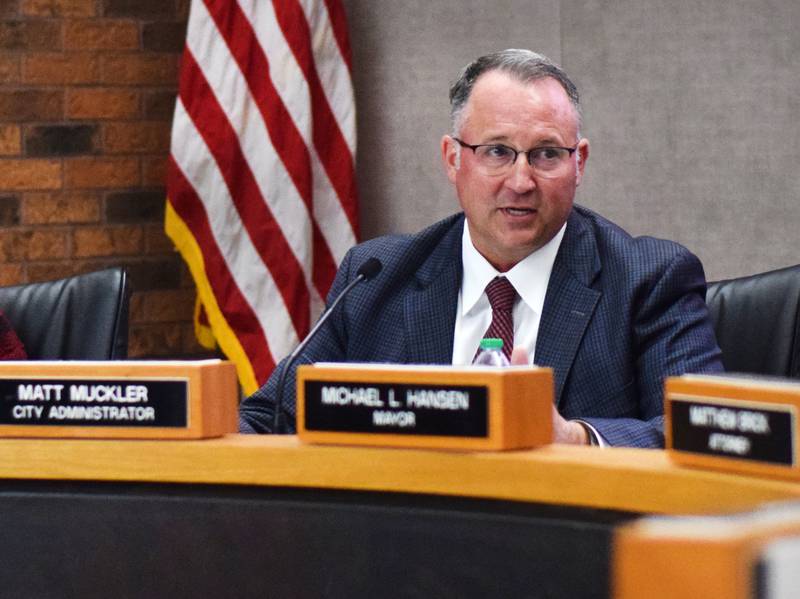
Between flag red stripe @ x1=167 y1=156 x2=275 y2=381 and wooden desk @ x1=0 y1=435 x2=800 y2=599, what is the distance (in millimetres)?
2251

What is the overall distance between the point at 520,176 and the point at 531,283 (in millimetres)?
172

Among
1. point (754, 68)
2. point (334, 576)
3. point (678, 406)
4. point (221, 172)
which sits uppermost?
point (754, 68)

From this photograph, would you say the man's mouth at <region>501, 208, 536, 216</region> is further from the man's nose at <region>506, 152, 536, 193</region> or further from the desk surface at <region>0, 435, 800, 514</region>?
the desk surface at <region>0, 435, 800, 514</region>

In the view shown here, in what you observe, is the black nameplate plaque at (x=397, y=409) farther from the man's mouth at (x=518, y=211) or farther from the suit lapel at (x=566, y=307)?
the man's mouth at (x=518, y=211)

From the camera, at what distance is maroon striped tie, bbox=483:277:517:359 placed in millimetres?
2146

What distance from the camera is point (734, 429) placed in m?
1.09

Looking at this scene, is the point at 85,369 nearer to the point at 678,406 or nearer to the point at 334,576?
the point at 334,576

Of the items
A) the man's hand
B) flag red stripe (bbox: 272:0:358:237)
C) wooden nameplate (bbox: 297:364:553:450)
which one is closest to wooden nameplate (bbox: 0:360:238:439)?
wooden nameplate (bbox: 297:364:553:450)

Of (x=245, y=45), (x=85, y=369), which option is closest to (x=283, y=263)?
(x=245, y=45)

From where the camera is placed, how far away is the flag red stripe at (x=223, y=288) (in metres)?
3.60

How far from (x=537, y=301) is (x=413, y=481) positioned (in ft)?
3.29

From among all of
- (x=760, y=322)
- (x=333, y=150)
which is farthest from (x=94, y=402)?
(x=333, y=150)

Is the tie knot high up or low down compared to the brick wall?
down

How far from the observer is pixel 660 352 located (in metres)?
2.07
